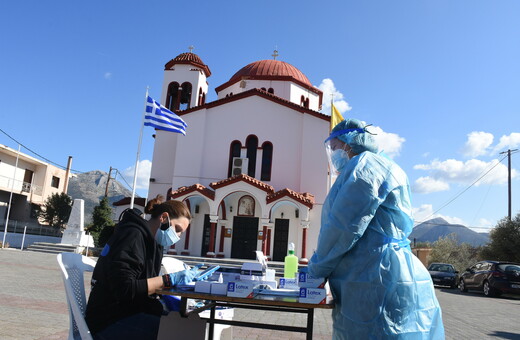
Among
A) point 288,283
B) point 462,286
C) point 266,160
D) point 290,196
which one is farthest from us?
point 266,160

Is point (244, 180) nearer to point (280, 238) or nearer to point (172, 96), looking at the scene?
point (280, 238)

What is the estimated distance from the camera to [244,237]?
2245 cm

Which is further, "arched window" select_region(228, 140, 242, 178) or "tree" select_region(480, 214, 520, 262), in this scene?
"tree" select_region(480, 214, 520, 262)

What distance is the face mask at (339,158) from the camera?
3213 mm

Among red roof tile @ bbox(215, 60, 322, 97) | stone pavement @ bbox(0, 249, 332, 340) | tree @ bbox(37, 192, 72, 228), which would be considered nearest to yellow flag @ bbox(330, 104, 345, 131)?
stone pavement @ bbox(0, 249, 332, 340)

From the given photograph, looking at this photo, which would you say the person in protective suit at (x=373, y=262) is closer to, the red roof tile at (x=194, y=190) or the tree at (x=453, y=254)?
the red roof tile at (x=194, y=190)

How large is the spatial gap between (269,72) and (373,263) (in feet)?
91.3

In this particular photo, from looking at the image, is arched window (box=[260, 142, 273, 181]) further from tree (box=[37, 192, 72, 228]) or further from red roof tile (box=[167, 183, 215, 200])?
tree (box=[37, 192, 72, 228])

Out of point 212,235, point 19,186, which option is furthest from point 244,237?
point 19,186

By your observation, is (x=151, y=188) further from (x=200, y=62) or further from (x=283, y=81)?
(x=283, y=81)

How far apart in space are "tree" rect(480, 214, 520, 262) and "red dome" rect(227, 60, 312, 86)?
1661 cm

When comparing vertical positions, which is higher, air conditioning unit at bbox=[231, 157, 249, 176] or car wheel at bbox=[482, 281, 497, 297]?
air conditioning unit at bbox=[231, 157, 249, 176]

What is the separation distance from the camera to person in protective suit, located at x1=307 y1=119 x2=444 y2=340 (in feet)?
8.04

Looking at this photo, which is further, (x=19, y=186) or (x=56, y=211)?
(x=56, y=211)
